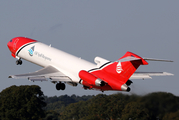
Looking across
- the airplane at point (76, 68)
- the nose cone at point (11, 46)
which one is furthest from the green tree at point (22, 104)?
the airplane at point (76, 68)

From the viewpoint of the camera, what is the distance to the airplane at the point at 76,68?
126 feet

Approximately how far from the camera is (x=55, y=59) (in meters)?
46.0

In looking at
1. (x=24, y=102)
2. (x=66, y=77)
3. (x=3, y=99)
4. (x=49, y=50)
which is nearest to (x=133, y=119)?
(x=66, y=77)

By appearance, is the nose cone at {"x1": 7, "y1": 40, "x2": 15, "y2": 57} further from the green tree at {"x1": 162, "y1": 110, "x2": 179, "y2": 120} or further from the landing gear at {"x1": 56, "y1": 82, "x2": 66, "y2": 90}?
the green tree at {"x1": 162, "y1": 110, "x2": 179, "y2": 120}

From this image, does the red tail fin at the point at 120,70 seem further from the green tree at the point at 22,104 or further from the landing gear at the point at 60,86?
the green tree at the point at 22,104

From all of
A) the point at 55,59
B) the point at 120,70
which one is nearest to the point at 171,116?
the point at 120,70

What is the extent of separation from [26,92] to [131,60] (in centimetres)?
5467

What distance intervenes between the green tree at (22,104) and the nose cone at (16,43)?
31.7m

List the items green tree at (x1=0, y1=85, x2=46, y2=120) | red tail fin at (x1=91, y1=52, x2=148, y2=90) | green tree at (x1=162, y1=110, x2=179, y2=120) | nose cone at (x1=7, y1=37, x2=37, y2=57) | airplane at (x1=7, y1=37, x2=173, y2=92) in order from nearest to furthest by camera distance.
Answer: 1. green tree at (x1=162, y1=110, x2=179, y2=120)
2. red tail fin at (x1=91, y1=52, x2=148, y2=90)
3. airplane at (x1=7, y1=37, x2=173, y2=92)
4. nose cone at (x1=7, y1=37, x2=37, y2=57)
5. green tree at (x1=0, y1=85, x2=46, y2=120)

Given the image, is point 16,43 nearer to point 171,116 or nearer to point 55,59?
point 55,59

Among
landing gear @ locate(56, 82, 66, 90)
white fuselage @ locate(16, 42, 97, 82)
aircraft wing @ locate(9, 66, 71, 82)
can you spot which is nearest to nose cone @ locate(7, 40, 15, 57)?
white fuselage @ locate(16, 42, 97, 82)

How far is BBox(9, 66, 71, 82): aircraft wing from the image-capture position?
43000 mm

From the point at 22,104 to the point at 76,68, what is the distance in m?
44.6

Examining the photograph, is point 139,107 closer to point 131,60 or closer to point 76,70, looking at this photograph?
point 131,60
